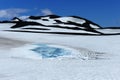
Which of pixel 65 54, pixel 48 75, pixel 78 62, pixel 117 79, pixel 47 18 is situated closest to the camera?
pixel 117 79

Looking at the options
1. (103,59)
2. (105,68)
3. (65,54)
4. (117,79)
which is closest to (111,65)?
(105,68)

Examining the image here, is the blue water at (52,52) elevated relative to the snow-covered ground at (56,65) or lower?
elevated

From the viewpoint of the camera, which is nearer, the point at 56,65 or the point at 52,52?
the point at 56,65

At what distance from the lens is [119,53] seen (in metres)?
20.1

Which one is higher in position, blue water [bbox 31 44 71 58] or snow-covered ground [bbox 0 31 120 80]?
blue water [bbox 31 44 71 58]

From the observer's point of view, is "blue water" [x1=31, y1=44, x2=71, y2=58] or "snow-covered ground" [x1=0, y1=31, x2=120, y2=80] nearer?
"snow-covered ground" [x1=0, y1=31, x2=120, y2=80]

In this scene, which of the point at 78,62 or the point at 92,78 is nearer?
the point at 92,78

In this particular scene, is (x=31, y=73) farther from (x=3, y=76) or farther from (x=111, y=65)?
(x=111, y=65)

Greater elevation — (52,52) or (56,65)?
(52,52)

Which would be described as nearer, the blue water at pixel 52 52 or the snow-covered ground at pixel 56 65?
the snow-covered ground at pixel 56 65

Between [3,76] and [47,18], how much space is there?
1849 inches

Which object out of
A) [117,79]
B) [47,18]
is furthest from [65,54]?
[47,18]

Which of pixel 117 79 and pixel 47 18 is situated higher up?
pixel 47 18

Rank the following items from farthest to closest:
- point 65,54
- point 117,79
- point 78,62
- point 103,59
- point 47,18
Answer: point 47,18 → point 65,54 → point 103,59 → point 78,62 → point 117,79
